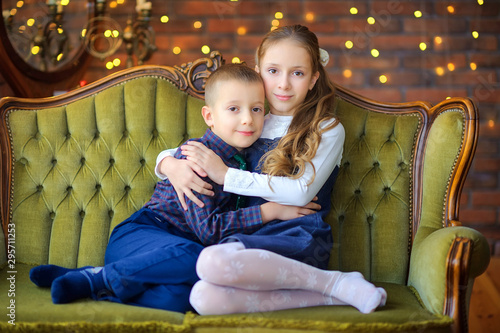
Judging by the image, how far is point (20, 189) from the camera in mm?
1843

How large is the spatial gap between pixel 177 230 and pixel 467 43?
208 centimetres

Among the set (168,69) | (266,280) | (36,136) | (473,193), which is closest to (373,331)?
(266,280)

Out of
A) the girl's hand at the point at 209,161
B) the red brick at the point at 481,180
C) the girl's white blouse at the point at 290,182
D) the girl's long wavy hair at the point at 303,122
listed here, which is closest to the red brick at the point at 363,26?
the red brick at the point at 481,180

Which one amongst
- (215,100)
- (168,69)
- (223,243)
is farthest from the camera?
(168,69)

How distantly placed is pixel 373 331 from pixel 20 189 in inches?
49.9

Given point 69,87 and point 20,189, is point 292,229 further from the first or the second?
point 69,87

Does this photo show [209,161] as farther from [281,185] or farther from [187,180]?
[281,185]

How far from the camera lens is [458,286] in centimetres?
140

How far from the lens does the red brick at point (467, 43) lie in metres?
2.88

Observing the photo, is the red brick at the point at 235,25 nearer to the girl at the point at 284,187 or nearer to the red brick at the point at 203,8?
the red brick at the point at 203,8

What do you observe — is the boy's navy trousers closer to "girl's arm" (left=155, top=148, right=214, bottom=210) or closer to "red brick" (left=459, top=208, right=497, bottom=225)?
"girl's arm" (left=155, top=148, right=214, bottom=210)

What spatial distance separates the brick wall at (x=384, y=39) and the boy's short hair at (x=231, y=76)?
124 centimetres

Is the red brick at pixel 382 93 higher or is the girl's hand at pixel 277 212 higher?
the red brick at pixel 382 93

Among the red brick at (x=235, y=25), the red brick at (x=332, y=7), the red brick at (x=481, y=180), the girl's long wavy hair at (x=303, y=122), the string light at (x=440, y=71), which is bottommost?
the red brick at (x=481, y=180)
